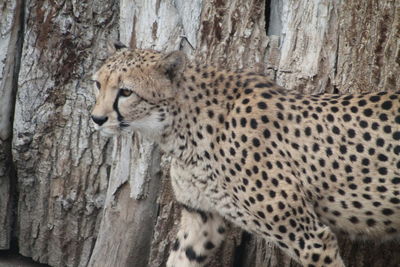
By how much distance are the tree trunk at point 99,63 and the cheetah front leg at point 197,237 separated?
0.43m

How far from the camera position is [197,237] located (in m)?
4.54

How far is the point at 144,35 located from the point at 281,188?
1340 mm

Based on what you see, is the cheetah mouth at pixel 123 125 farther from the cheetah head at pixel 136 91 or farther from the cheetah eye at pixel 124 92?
the cheetah eye at pixel 124 92

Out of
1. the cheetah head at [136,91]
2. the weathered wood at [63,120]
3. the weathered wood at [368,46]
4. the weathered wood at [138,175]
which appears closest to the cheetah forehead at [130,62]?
the cheetah head at [136,91]

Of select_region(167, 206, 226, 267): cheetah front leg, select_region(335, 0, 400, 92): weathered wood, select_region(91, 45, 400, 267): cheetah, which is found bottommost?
select_region(167, 206, 226, 267): cheetah front leg

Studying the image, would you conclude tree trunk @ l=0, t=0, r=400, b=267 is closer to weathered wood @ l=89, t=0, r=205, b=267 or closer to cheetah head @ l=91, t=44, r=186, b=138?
weathered wood @ l=89, t=0, r=205, b=267

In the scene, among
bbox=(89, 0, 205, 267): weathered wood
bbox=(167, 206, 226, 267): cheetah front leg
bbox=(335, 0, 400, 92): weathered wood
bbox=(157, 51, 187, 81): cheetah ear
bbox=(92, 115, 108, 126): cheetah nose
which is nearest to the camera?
bbox=(92, 115, 108, 126): cheetah nose

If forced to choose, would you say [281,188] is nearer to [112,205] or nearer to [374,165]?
[374,165]

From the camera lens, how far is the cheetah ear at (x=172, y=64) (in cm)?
416

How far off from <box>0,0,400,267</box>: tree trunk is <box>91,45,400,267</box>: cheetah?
0.52 metres

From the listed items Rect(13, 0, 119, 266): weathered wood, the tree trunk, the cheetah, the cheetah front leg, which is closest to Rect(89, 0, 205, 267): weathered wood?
the tree trunk

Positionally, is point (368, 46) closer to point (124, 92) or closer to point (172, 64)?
point (172, 64)

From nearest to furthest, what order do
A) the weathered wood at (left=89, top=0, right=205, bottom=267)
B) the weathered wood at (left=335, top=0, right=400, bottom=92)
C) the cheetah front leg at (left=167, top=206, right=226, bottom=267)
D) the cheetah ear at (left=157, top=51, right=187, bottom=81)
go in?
the cheetah ear at (left=157, top=51, right=187, bottom=81), the cheetah front leg at (left=167, top=206, right=226, bottom=267), the weathered wood at (left=335, top=0, right=400, bottom=92), the weathered wood at (left=89, top=0, right=205, bottom=267)

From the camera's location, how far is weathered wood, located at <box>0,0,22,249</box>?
5.23 meters
